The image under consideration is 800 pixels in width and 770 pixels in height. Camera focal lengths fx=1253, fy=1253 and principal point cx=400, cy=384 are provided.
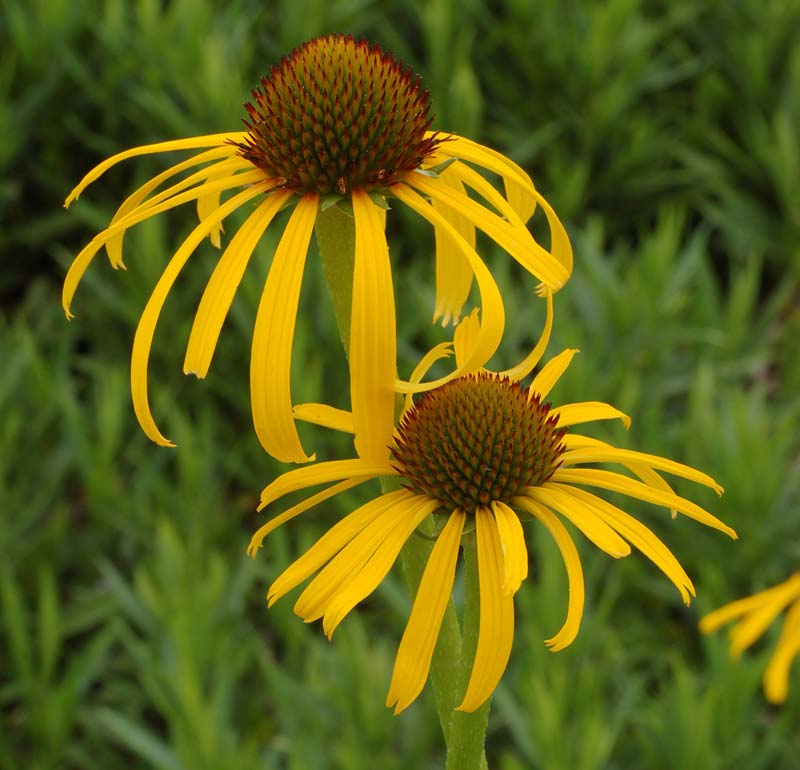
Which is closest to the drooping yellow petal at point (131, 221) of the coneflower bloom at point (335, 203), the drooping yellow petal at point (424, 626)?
the coneflower bloom at point (335, 203)

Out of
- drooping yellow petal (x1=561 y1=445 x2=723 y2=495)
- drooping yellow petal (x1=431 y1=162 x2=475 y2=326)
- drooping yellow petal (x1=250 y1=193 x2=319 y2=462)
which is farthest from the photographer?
drooping yellow petal (x1=431 y1=162 x2=475 y2=326)

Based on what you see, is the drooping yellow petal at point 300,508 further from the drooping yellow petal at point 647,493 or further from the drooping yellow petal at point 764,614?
the drooping yellow petal at point 764,614

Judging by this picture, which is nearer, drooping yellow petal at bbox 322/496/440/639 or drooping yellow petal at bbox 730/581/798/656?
drooping yellow petal at bbox 322/496/440/639

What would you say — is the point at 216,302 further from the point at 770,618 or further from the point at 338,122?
the point at 770,618

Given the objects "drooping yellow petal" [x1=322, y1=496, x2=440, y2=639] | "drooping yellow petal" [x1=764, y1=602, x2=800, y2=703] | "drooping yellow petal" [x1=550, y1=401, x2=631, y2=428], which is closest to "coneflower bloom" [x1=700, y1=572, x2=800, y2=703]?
"drooping yellow petal" [x1=764, y1=602, x2=800, y2=703]

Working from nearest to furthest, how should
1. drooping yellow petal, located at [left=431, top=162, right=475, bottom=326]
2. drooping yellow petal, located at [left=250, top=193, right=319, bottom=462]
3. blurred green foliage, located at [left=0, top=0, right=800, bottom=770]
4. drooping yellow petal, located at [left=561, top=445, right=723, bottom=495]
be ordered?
drooping yellow petal, located at [left=250, top=193, right=319, bottom=462] < drooping yellow petal, located at [left=561, top=445, right=723, bottom=495] < drooping yellow petal, located at [left=431, top=162, right=475, bottom=326] < blurred green foliage, located at [left=0, top=0, right=800, bottom=770]

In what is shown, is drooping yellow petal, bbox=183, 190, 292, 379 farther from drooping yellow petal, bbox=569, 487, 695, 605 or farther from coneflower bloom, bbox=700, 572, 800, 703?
coneflower bloom, bbox=700, 572, 800, 703

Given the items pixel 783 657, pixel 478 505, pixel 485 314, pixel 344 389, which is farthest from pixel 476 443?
pixel 344 389
